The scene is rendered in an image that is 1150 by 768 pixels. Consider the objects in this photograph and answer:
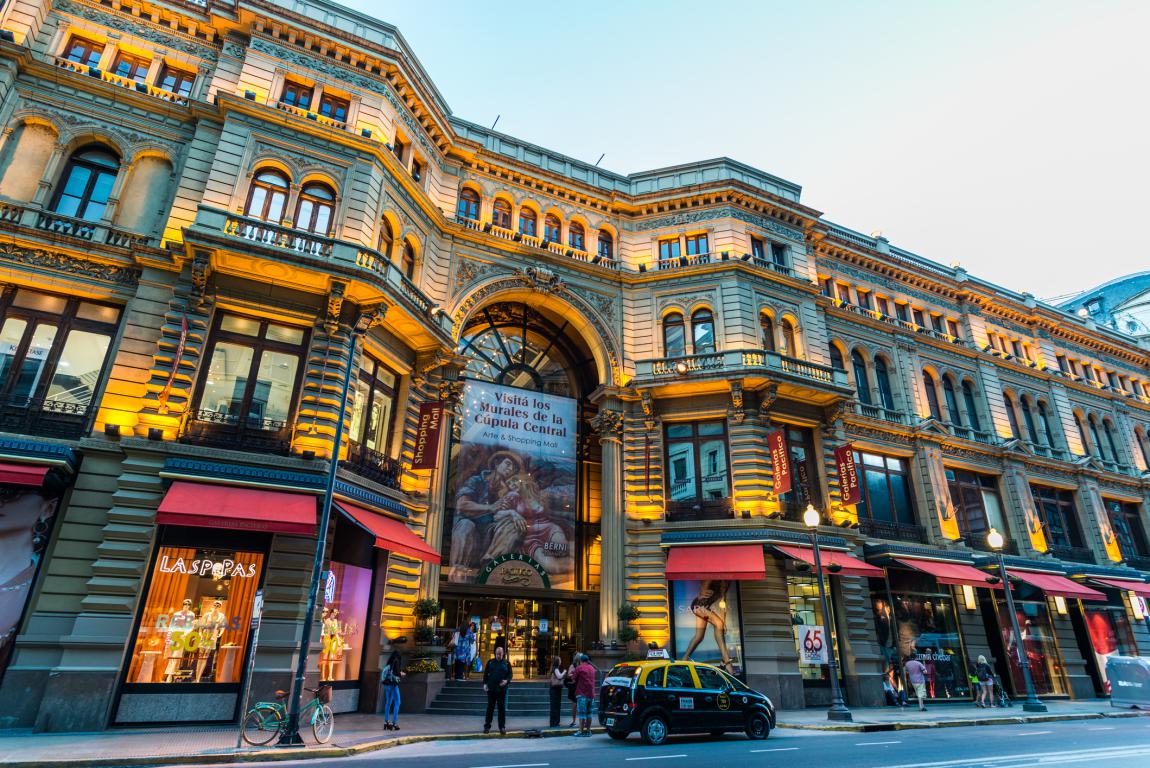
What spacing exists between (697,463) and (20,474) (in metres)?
22.0

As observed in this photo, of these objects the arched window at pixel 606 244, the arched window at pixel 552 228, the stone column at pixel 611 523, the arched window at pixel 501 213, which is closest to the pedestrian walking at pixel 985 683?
the stone column at pixel 611 523

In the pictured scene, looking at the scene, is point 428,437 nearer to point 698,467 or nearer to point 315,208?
point 315,208

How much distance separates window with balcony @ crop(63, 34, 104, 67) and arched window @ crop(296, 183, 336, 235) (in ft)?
28.4

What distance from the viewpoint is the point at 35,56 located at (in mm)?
19391

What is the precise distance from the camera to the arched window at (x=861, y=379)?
31.3 meters

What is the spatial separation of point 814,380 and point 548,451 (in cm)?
1197

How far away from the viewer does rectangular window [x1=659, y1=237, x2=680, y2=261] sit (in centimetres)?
3062

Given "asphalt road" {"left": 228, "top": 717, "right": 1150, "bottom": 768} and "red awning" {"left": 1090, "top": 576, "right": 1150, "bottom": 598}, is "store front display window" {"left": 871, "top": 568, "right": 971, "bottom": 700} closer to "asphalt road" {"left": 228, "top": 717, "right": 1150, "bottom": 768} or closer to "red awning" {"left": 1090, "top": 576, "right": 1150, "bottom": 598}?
"asphalt road" {"left": 228, "top": 717, "right": 1150, "bottom": 768}

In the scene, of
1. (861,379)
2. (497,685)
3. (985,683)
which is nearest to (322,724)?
(497,685)

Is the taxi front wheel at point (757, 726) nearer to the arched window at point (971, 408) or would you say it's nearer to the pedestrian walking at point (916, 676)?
the pedestrian walking at point (916, 676)

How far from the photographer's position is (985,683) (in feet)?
84.6

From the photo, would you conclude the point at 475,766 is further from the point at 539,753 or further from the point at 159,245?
the point at 159,245

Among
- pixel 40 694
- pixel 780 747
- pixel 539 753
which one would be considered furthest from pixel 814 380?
pixel 40 694

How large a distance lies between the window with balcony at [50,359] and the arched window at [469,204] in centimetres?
1413
